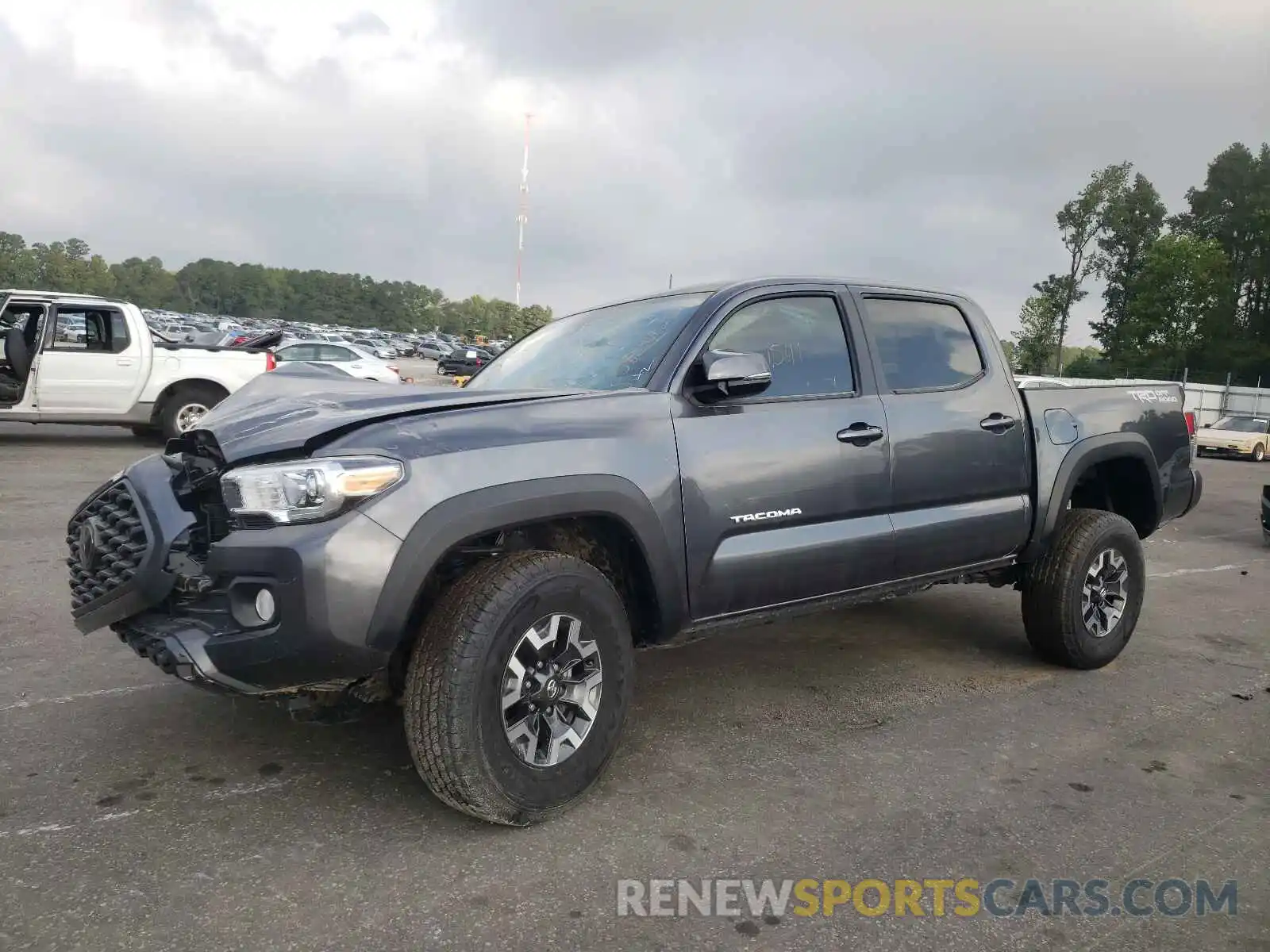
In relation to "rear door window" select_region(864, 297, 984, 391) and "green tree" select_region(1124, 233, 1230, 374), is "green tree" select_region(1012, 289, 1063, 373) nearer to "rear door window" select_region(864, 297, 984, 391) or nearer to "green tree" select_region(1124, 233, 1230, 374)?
"green tree" select_region(1124, 233, 1230, 374)

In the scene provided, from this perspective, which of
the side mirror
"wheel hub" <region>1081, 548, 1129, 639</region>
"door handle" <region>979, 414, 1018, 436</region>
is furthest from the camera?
"wheel hub" <region>1081, 548, 1129, 639</region>

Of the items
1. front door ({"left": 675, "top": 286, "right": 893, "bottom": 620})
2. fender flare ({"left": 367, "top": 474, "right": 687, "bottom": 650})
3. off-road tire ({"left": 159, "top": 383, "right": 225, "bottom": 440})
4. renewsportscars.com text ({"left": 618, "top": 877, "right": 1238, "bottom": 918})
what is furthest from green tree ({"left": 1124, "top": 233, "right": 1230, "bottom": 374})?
fender flare ({"left": 367, "top": 474, "right": 687, "bottom": 650})

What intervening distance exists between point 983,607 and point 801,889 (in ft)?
13.1

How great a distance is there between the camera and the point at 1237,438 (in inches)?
979

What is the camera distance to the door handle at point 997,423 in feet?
14.5

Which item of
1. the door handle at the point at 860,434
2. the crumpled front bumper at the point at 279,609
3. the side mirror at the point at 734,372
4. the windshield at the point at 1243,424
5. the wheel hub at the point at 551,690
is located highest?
the side mirror at the point at 734,372

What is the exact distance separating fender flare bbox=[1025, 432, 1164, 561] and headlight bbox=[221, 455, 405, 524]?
10.6 ft

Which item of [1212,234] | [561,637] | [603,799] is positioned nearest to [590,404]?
[561,637]

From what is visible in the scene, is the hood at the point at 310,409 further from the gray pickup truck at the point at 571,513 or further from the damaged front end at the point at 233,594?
the damaged front end at the point at 233,594

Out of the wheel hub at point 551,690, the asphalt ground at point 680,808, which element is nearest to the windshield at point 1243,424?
the asphalt ground at point 680,808

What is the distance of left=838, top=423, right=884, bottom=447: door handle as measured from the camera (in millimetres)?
3836

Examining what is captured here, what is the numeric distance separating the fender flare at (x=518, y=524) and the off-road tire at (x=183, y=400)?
1024 centimetres

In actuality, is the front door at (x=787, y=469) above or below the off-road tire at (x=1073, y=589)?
above

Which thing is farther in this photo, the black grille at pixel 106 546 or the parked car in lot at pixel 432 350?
the parked car in lot at pixel 432 350
